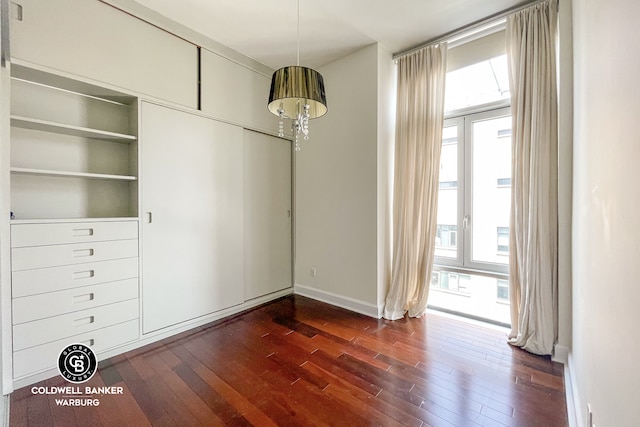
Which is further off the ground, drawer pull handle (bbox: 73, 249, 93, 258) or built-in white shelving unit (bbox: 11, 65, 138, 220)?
built-in white shelving unit (bbox: 11, 65, 138, 220)

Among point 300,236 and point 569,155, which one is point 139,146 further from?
point 569,155

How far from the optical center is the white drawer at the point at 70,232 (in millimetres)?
1883

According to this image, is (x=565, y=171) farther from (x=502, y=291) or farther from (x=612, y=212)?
(x=612, y=212)

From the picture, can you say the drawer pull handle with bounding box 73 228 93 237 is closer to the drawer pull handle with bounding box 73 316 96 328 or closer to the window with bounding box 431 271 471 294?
the drawer pull handle with bounding box 73 316 96 328

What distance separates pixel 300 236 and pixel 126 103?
250 cm

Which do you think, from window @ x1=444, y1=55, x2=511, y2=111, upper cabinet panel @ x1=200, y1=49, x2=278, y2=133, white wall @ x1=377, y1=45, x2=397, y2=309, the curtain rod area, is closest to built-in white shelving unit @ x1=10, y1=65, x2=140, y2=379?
upper cabinet panel @ x1=200, y1=49, x2=278, y2=133

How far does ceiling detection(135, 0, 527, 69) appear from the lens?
96.7 inches

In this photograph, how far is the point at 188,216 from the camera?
2834 mm

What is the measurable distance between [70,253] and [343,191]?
2680 mm

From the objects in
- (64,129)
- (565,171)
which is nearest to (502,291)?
(565,171)

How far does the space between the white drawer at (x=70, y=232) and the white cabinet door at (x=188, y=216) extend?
18 centimetres

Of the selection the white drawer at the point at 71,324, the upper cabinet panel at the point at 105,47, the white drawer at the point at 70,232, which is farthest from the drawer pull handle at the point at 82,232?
the upper cabinet panel at the point at 105,47

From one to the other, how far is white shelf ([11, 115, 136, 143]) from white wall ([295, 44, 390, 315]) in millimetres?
2102

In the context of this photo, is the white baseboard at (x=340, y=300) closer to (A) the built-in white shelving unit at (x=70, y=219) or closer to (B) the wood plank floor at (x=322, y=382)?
(B) the wood plank floor at (x=322, y=382)
